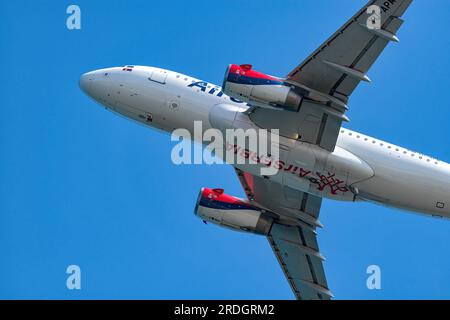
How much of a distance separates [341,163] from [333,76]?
5352 millimetres

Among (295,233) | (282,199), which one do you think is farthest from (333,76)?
(295,233)

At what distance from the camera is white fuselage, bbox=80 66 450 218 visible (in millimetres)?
51562

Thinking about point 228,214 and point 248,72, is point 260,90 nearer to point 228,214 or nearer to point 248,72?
point 248,72

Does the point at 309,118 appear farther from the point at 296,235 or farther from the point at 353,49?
the point at 296,235

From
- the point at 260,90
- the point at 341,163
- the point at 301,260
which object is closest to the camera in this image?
the point at 260,90

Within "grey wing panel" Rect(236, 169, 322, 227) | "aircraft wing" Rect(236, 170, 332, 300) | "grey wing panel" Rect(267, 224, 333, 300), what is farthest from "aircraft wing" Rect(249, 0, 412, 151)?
"grey wing panel" Rect(267, 224, 333, 300)

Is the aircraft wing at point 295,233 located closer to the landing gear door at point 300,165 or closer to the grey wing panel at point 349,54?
the landing gear door at point 300,165

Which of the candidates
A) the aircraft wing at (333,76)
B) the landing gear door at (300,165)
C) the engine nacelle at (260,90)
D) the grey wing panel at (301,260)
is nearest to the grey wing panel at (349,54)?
the aircraft wing at (333,76)

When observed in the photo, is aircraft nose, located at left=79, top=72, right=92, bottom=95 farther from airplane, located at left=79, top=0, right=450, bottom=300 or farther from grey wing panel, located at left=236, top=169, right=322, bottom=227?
grey wing panel, located at left=236, top=169, right=322, bottom=227

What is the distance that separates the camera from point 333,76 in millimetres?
49719

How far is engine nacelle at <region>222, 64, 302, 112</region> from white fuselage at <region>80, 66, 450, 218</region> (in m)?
2.76

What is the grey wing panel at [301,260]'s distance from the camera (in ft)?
194

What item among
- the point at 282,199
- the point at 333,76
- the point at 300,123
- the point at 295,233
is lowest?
the point at 295,233

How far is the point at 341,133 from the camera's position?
174 ft
